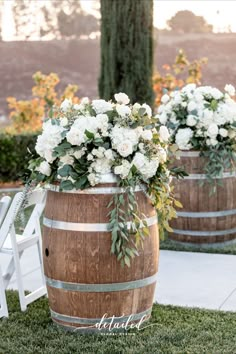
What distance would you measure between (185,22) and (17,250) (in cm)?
1568

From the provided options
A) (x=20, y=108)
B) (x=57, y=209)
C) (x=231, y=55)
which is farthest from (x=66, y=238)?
(x=231, y=55)

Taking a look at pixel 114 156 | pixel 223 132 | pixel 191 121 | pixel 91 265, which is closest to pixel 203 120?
pixel 191 121

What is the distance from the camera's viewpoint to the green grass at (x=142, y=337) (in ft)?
12.7

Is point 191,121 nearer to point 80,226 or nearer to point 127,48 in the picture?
point 80,226

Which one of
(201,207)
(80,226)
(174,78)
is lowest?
(174,78)

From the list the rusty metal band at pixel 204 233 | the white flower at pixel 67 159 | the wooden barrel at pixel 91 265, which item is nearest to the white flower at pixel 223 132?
the rusty metal band at pixel 204 233

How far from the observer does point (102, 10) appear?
1043 cm

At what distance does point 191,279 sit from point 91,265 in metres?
1.75

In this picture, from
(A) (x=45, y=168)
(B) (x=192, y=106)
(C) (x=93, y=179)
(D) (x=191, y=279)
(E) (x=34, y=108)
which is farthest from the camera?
(E) (x=34, y=108)

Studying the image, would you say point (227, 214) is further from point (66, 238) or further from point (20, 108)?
point (20, 108)

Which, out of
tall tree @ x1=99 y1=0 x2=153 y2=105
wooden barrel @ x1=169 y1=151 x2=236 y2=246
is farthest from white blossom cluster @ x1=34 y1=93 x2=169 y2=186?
tall tree @ x1=99 y1=0 x2=153 y2=105

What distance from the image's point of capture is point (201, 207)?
6.41 metres

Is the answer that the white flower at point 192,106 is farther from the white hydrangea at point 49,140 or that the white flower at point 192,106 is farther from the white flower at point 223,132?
the white hydrangea at point 49,140

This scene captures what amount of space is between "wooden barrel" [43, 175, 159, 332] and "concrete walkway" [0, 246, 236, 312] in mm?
807
